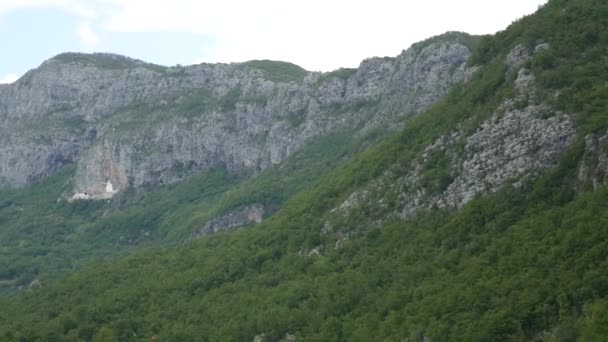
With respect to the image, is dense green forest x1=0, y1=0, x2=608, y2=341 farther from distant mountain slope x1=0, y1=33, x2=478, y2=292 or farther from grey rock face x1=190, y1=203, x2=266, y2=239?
distant mountain slope x1=0, y1=33, x2=478, y2=292

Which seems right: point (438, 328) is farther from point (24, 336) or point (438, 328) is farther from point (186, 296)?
point (24, 336)

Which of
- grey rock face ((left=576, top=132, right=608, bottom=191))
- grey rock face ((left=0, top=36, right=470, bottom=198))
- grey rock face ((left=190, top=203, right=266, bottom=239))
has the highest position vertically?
grey rock face ((left=0, top=36, right=470, bottom=198))

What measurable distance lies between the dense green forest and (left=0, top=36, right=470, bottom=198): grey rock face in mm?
27901

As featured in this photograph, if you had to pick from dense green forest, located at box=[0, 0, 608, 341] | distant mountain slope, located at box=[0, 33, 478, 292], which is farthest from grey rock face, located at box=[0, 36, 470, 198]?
dense green forest, located at box=[0, 0, 608, 341]

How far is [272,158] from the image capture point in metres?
135

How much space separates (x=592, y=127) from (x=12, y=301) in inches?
2563

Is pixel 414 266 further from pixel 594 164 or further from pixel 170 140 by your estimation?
pixel 170 140

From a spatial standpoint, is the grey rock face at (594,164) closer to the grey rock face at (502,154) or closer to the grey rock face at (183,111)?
the grey rock face at (502,154)

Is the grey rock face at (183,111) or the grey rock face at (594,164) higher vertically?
the grey rock face at (183,111)

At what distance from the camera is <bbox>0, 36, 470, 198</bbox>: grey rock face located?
118 m

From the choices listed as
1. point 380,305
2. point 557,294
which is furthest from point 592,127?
point 380,305

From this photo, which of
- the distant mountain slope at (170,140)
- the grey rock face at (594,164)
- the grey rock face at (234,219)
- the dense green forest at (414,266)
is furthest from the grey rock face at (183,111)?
the grey rock face at (594,164)

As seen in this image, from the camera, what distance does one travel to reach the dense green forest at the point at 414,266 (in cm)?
4775

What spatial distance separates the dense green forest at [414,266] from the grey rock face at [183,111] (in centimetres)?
2790
